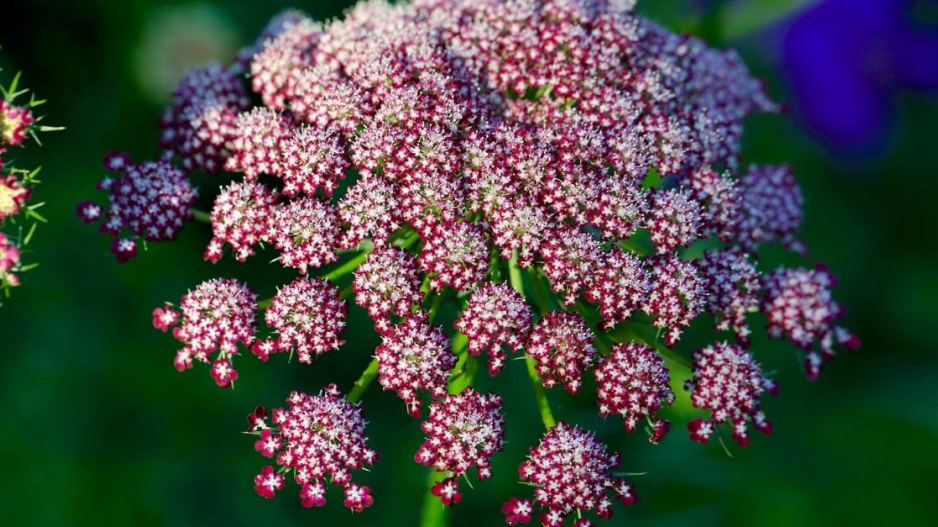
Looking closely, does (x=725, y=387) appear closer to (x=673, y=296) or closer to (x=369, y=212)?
(x=673, y=296)

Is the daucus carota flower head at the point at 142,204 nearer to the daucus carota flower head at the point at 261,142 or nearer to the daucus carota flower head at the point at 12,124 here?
the daucus carota flower head at the point at 261,142

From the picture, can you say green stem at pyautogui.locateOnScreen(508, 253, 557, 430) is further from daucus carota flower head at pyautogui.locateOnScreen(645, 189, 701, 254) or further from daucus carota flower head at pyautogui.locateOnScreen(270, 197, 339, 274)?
daucus carota flower head at pyautogui.locateOnScreen(270, 197, 339, 274)

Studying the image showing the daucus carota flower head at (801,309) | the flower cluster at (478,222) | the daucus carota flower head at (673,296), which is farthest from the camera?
the daucus carota flower head at (801,309)

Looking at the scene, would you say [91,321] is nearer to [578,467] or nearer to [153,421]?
[153,421]

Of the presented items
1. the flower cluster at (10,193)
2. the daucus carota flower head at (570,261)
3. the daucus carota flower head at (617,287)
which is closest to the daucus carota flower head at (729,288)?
the daucus carota flower head at (617,287)

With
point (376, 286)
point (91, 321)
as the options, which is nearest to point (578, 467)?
point (376, 286)

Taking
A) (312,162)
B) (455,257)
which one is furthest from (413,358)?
(312,162)
